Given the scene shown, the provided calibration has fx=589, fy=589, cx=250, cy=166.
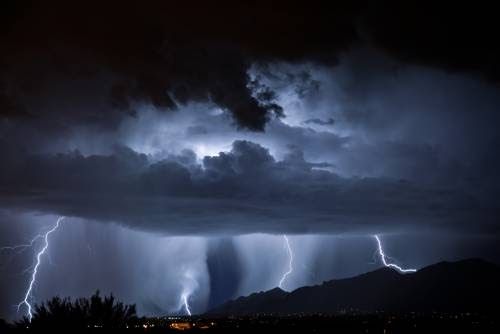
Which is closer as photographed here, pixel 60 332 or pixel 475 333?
pixel 60 332

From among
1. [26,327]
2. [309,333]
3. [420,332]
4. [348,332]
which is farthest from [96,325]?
[420,332]

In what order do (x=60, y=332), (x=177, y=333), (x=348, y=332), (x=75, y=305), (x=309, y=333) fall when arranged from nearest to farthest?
(x=60, y=332), (x=75, y=305), (x=177, y=333), (x=309, y=333), (x=348, y=332)

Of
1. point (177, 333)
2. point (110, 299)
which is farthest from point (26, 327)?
point (177, 333)

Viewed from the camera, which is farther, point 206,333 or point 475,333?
point 475,333

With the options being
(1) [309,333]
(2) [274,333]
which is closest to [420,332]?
(1) [309,333]

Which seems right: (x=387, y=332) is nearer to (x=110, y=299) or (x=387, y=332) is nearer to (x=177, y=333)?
(x=177, y=333)

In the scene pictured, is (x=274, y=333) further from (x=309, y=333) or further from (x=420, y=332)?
(x=420, y=332)

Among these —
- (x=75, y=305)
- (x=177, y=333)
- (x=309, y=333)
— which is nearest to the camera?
(x=75, y=305)

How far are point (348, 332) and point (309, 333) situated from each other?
11.8 meters

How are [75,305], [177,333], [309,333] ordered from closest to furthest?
[75,305]
[177,333]
[309,333]

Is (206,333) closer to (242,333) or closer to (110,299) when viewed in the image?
(242,333)

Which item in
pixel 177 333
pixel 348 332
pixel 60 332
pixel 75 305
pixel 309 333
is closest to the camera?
pixel 60 332

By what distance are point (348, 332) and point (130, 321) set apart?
63.3 m

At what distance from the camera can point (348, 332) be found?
118250mm
